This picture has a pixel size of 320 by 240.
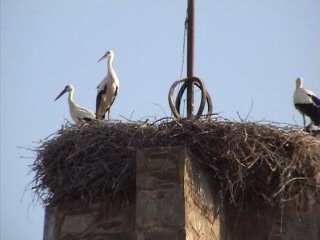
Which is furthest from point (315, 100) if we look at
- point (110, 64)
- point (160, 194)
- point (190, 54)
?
point (160, 194)

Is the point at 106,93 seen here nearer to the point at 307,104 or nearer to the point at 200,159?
the point at 307,104

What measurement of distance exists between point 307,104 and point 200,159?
3043 mm

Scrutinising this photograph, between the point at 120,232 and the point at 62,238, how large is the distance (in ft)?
1.61

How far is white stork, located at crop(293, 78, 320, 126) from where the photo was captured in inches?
405

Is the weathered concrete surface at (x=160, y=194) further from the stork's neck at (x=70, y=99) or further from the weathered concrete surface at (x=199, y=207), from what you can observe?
the stork's neck at (x=70, y=99)

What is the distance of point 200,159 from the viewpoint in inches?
304

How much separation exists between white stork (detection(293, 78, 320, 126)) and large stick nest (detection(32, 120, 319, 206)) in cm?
199

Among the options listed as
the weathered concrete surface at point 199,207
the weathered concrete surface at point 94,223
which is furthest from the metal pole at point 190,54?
the weathered concrete surface at point 94,223

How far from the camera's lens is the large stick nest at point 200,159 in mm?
7742

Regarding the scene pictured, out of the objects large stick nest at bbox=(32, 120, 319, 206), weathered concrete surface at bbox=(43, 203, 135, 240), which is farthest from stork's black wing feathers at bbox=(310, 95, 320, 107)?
weathered concrete surface at bbox=(43, 203, 135, 240)

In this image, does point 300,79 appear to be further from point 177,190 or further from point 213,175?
point 177,190

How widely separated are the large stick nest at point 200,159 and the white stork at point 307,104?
1993mm

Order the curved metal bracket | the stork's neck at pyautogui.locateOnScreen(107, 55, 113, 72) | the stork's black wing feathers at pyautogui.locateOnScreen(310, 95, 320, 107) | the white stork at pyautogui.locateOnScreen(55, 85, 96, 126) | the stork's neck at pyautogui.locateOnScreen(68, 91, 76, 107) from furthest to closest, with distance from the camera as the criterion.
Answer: the stork's neck at pyautogui.locateOnScreen(107, 55, 113, 72), the stork's neck at pyautogui.locateOnScreen(68, 91, 76, 107), the white stork at pyautogui.locateOnScreen(55, 85, 96, 126), the stork's black wing feathers at pyautogui.locateOnScreen(310, 95, 320, 107), the curved metal bracket

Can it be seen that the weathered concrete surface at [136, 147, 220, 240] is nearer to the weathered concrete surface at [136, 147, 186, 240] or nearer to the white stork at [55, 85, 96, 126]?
the weathered concrete surface at [136, 147, 186, 240]
